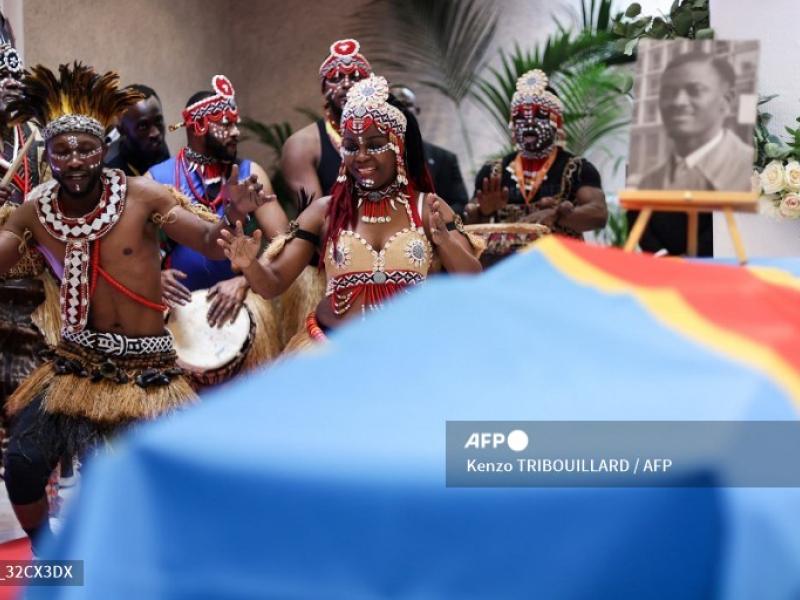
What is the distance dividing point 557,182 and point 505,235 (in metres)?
0.79

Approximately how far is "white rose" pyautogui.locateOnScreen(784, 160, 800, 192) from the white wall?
431 mm

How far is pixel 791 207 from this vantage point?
5379 mm

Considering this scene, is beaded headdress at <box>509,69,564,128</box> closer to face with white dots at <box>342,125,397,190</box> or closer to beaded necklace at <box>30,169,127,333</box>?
face with white dots at <box>342,125,397,190</box>

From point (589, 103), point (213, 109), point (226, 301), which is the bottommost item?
point (226, 301)

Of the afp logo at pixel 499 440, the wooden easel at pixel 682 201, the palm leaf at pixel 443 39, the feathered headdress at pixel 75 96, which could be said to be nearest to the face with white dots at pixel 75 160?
the feathered headdress at pixel 75 96

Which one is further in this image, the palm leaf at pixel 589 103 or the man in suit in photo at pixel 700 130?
the palm leaf at pixel 589 103

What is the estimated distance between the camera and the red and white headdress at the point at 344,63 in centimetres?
625

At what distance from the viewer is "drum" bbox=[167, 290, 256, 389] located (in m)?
5.48

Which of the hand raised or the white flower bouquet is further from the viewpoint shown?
the white flower bouquet

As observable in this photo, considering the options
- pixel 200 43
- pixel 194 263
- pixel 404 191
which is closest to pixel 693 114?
pixel 404 191

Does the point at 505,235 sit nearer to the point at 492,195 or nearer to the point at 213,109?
the point at 492,195

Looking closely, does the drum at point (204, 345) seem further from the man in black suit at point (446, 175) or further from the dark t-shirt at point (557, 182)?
the man in black suit at point (446, 175)

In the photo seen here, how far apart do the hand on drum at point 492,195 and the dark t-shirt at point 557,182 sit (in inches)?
30.3

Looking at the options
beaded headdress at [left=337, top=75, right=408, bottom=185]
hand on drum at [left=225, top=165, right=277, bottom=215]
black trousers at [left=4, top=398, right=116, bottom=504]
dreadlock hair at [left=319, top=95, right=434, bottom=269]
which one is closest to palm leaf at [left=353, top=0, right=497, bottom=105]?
dreadlock hair at [left=319, top=95, right=434, bottom=269]
